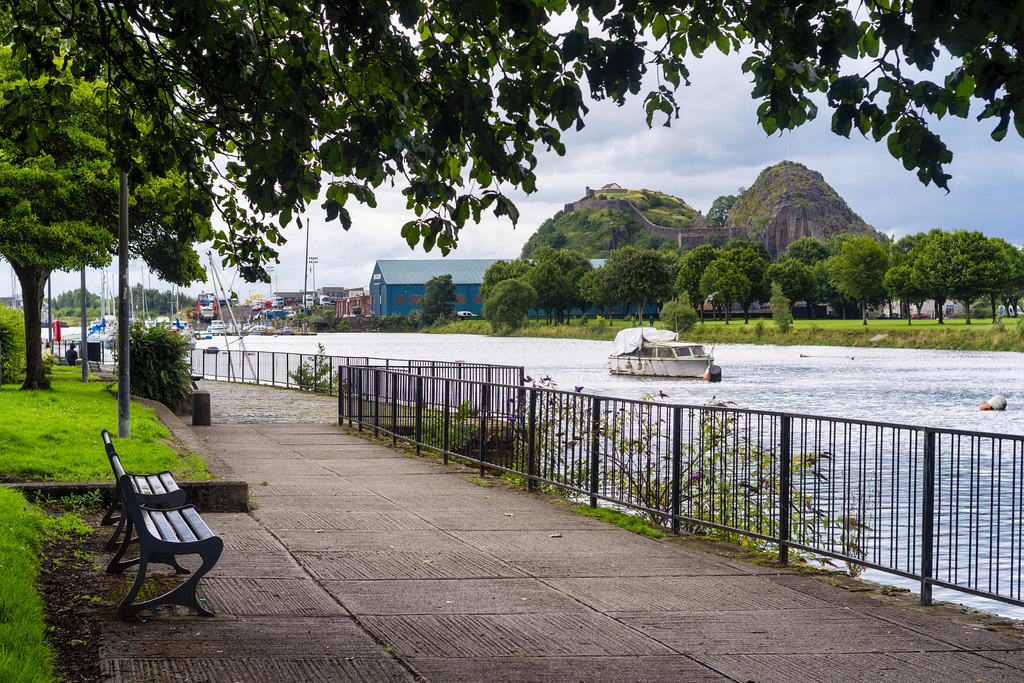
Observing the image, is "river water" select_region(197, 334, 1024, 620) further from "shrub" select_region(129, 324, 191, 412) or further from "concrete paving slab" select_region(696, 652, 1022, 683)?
"shrub" select_region(129, 324, 191, 412)

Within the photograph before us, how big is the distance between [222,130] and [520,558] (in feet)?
13.8

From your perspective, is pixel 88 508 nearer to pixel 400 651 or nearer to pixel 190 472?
pixel 190 472

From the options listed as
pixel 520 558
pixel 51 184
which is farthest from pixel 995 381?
pixel 520 558

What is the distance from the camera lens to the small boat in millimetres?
67438

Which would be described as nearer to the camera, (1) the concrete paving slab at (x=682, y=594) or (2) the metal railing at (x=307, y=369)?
(1) the concrete paving slab at (x=682, y=594)

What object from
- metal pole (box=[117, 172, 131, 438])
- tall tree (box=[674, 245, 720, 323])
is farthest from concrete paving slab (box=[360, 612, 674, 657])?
tall tree (box=[674, 245, 720, 323])

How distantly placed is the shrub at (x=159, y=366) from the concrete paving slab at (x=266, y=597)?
1587 centimetres

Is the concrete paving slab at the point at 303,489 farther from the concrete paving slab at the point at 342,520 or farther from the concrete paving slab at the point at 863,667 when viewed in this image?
the concrete paving slab at the point at 863,667

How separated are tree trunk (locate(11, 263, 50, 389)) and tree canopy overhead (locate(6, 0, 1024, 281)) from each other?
48.8 feet

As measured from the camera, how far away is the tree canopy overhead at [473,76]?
4.51 metres

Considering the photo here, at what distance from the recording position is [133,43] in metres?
6.84

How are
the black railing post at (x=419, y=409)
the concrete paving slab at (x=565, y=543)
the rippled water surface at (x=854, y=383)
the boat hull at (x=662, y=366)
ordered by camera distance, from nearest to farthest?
the concrete paving slab at (x=565, y=543)
the black railing post at (x=419, y=409)
the rippled water surface at (x=854, y=383)
the boat hull at (x=662, y=366)

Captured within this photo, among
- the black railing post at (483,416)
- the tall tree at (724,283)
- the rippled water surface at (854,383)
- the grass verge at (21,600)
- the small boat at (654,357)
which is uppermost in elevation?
the tall tree at (724,283)

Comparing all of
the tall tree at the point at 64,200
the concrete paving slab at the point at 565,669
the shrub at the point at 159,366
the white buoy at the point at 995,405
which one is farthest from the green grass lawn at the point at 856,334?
the concrete paving slab at the point at 565,669
